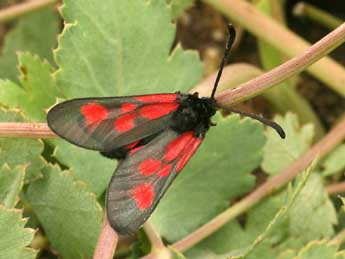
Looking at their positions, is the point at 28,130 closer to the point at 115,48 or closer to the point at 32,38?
the point at 115,48

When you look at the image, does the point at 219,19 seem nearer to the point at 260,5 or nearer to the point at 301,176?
the point at 260,5

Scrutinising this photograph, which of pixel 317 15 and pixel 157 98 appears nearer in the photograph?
pixel 157 98

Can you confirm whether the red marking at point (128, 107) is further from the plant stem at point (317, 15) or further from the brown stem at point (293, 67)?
the plant stem at point (317, 15)

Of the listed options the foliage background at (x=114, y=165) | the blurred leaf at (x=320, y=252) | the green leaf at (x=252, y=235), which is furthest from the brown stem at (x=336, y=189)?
the blurred leaf at (x=320, y=252)

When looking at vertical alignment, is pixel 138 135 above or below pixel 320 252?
above

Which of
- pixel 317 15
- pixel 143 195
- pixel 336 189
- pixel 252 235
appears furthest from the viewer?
pixel 317 15

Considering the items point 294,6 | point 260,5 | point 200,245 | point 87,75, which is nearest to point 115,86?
point 87,75

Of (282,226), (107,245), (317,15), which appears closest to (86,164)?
(107,245)
